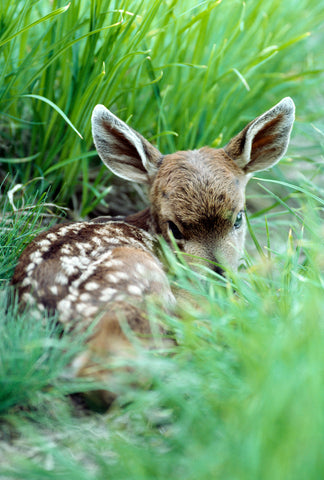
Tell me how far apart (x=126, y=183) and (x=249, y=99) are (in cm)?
127

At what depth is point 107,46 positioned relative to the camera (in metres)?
3.80

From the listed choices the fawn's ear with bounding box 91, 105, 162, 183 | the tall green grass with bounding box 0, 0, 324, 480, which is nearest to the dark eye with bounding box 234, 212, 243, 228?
the tall green grass with bounding box 0, 0, 324, 480

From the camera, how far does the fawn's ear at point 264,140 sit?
3607 mm

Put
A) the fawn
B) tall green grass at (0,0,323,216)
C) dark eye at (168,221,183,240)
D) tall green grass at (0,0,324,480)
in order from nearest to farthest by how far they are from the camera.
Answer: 1. tall green grass at (0,0,324,480)
2. the fawn
3. dark eye at (168,221,183,240)
4. tall green grass at (0,0,323,216)

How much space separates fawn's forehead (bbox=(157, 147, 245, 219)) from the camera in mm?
3393

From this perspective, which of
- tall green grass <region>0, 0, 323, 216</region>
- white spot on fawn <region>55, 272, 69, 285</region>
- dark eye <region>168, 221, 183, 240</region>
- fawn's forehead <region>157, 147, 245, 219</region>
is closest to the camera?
white spot on fawn <region>55, 272, 69, 285</region>

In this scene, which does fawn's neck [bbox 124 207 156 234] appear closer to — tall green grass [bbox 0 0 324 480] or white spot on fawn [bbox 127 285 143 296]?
tall green grass [bbox 0 0 324 480]

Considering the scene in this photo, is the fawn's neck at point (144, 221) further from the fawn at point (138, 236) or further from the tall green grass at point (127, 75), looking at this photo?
the tall green grass at point (127, 75)

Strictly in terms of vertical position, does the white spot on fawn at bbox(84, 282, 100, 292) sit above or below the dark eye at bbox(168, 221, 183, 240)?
above

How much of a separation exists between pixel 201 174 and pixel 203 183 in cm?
8

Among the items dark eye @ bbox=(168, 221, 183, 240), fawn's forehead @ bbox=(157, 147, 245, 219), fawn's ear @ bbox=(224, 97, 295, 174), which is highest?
fawn's ear @ bbox=(224, 97, 295, 174)

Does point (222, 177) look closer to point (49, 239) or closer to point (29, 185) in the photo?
point (49, 239)

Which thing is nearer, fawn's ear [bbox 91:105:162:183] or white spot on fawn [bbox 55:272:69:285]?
white spot on fawn [bbox 55:272:69:285]

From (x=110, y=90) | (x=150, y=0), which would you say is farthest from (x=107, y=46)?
(x=150, y=0)
